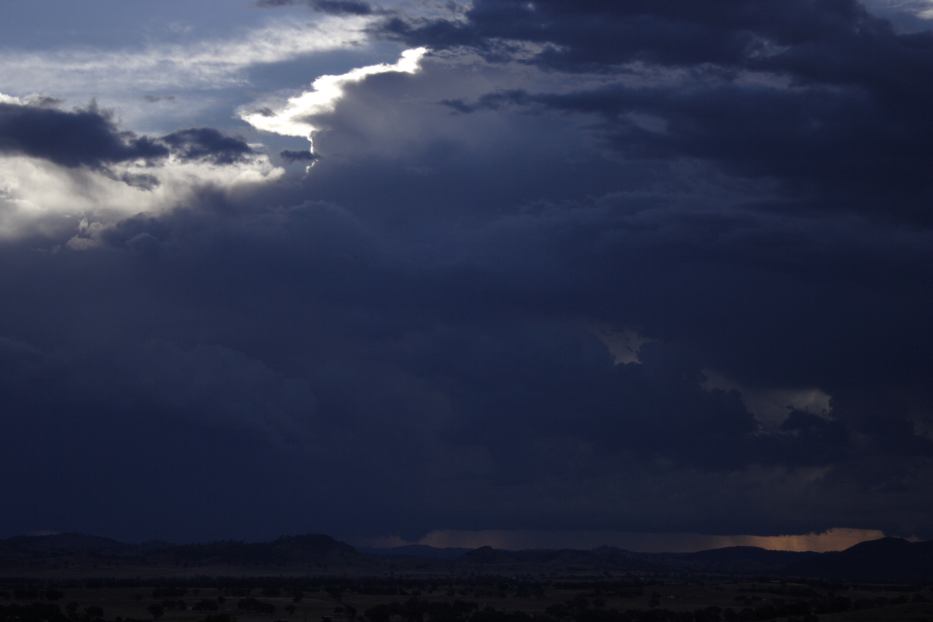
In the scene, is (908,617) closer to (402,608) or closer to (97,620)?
(402,608)

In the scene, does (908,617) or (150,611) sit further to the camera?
(150,611)

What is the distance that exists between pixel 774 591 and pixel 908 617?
240ft

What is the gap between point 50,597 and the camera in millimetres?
138875

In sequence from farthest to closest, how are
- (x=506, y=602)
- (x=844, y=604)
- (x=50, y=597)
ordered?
1. (x=506, y=602)
2. (x=50, y=597)
3. (x=844, y=604)

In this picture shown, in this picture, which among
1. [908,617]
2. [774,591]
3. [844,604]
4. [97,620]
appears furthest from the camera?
[774,591]

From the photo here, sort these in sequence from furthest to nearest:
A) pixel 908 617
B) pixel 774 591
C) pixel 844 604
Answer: pixel 774 591, pixel 844 604, pixel 908 617

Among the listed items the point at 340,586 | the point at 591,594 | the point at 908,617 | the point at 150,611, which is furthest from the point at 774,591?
the point at 150,611

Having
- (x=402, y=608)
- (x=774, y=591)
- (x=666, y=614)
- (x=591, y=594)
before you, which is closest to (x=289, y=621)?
(x=402, y=608)

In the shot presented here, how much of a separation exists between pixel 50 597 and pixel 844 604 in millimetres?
84360

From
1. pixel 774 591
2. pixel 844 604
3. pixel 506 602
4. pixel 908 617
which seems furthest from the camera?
pixel 774 591

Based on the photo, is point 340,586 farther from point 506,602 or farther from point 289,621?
point 289,621

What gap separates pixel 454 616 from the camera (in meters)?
123

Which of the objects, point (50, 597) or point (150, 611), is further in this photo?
point (50, 597)

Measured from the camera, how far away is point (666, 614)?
409 ft
